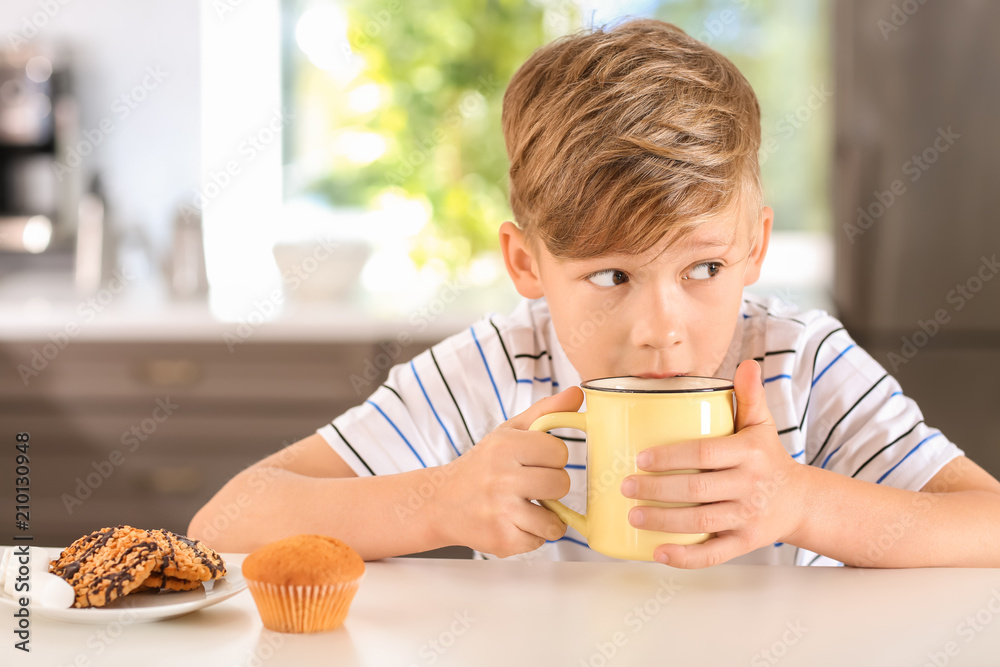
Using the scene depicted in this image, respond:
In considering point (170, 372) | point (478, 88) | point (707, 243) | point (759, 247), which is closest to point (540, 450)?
point (707, 243)

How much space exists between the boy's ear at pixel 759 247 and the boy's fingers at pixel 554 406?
31cm

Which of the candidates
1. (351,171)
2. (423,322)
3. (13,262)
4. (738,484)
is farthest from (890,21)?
(13,262)

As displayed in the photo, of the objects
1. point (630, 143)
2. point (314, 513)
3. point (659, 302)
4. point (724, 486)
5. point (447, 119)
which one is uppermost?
point (447, 119)

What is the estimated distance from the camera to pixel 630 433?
587 mm

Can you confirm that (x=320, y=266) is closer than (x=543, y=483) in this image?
No

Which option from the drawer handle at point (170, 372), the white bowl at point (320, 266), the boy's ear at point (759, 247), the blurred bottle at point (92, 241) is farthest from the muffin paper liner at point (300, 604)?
the blurred bottle at point (92, 241)

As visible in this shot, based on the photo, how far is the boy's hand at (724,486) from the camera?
584mm

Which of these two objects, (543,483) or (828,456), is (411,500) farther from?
(828,456)

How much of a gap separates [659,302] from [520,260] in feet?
0.75

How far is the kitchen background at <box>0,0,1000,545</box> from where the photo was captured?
6.99ft

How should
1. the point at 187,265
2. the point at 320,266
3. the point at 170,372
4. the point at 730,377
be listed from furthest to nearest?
the point at 187,265, the point at 320,266, the point at 170,372, the point at 730,377

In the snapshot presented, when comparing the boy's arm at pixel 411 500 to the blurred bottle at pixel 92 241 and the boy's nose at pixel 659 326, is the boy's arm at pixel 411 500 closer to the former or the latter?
the boy's nose at pixel 659 326

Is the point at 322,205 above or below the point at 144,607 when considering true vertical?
above

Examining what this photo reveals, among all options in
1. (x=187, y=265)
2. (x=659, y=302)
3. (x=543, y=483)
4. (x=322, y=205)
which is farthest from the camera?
(x=322, y=205)
